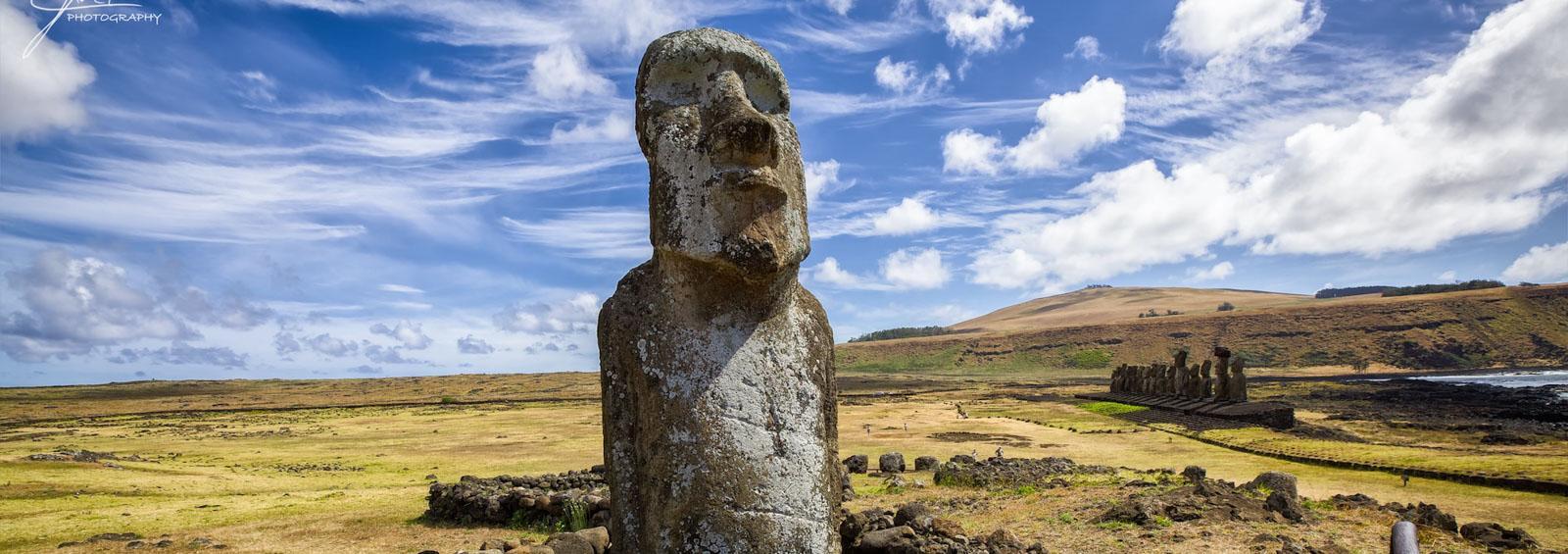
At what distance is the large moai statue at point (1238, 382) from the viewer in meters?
34.2

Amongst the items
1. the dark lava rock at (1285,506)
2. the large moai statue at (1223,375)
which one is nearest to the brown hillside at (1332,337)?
the large moai statue at (1223,375)

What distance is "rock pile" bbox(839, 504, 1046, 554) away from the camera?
28.2 feet

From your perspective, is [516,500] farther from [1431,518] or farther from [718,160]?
[1431,518]

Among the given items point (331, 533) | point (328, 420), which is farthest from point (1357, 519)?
point (328, 420)

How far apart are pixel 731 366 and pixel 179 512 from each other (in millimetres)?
15861

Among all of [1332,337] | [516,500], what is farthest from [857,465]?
[1332,337]

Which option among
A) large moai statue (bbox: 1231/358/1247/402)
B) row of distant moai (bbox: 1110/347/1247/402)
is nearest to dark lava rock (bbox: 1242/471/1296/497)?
row of distant moai (bbox: 1110/347/1247/402)

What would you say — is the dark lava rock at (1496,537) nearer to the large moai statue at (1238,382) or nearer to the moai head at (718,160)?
the moai head at (718,160)

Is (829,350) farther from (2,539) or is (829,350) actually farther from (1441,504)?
(2,539)

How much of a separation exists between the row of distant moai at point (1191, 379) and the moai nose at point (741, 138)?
3522 cm

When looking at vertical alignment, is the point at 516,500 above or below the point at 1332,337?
below

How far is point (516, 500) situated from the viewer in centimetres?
1336

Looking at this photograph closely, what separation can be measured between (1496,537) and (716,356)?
10239mm

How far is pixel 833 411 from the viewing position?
14.2 ft
